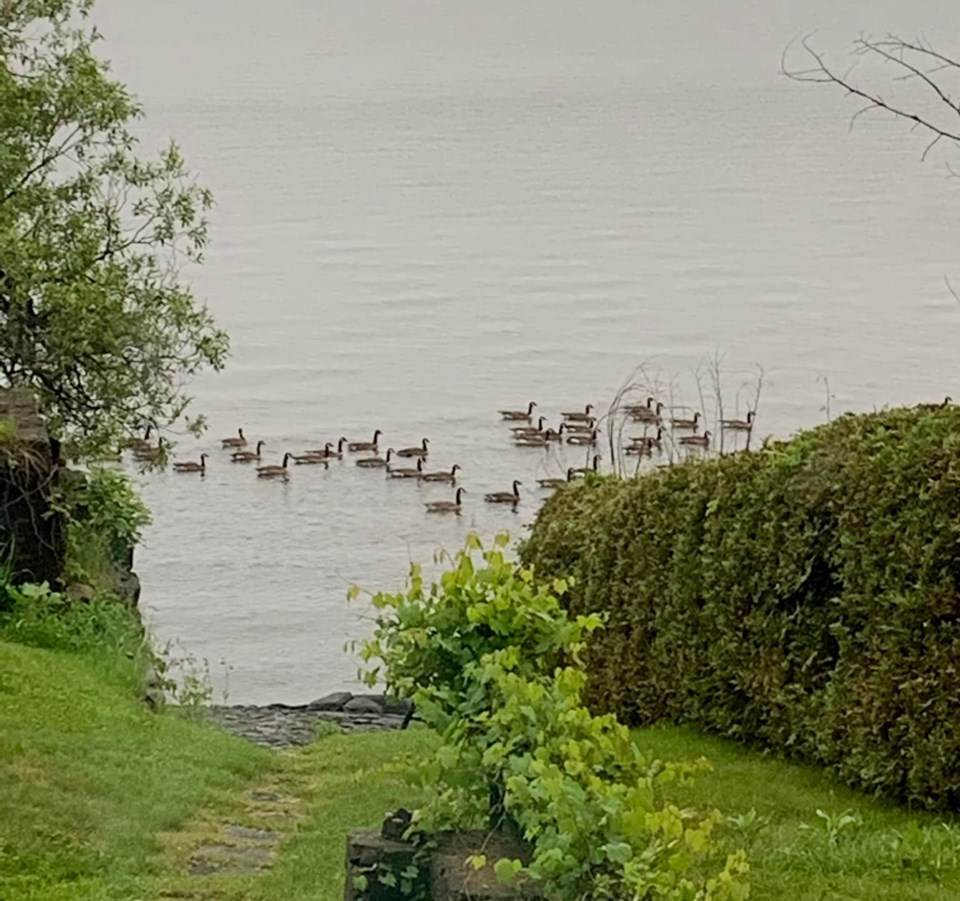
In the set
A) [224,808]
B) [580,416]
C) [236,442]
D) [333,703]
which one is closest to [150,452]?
[333,703]

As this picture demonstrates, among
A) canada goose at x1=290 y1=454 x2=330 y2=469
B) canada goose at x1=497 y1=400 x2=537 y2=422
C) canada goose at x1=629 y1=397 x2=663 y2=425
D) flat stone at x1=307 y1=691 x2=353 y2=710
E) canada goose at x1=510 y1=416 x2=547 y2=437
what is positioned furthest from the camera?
canada goose at x1=497 y1=400 x2=537 y2=422

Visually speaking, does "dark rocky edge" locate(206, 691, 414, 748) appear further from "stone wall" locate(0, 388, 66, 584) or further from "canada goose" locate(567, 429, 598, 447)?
"canada goose" locate(567, 429, 598, 447)

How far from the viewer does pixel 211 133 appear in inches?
4707

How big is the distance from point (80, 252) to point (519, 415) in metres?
27.5

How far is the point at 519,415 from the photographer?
150ft

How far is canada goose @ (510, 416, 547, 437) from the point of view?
1731 inches

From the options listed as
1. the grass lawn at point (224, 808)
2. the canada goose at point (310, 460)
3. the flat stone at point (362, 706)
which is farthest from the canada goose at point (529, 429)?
the grass lawn at point (224, 808)

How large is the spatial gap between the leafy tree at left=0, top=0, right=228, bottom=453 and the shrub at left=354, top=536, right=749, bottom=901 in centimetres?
1321

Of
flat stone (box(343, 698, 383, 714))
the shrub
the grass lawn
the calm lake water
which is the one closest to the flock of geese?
the calm lake water

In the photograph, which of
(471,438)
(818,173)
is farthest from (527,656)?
(818,173)

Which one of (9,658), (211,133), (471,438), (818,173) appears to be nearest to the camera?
(9,658)

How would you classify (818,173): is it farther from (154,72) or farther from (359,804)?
(359,804)

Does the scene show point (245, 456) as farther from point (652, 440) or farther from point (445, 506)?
point (652, 440)

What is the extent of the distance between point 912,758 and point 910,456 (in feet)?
4.65
